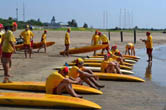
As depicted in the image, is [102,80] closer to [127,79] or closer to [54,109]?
[127,79]

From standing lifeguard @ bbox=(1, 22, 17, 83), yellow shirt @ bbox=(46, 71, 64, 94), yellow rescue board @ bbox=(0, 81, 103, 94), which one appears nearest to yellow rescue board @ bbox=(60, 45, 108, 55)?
standing lifeguard @ bbox=(1, 22, 17, 83)

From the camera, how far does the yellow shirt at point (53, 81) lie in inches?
297

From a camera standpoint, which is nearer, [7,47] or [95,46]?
[7,47]

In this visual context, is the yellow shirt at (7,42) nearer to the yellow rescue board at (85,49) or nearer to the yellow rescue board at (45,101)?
the yellow rescue board at (45,101)

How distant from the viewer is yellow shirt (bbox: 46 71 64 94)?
755cm

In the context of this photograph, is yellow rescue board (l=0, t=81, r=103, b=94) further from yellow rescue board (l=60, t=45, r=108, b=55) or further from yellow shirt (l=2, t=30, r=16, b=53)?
yellow rescue board (l=60, t=45, r=108, b=55)

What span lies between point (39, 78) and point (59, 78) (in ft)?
11.5

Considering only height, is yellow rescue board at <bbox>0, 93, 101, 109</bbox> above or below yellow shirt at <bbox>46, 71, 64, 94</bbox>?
below

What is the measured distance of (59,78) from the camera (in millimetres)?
7543

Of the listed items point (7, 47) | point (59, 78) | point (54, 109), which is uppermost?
point (7, 47)

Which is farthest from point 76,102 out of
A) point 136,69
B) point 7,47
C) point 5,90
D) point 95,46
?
point 95,46

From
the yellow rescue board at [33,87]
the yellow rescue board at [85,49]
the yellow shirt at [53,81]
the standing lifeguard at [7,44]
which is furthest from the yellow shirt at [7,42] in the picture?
the yellow rescue board at [85,49]

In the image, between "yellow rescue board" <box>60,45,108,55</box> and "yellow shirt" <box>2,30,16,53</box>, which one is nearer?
"yellow shirt" <box>2,30,16,53</box>

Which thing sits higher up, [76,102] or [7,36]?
[7,36]
